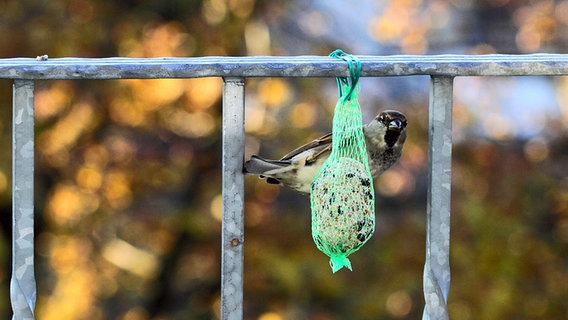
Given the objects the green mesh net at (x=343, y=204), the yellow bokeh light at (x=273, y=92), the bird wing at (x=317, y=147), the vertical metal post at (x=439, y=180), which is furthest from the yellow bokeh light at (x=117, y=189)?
the vertical metal post at (x=439, y=180)

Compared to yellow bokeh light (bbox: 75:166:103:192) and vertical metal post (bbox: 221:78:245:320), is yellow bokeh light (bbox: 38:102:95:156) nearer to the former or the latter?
yellow bokeh light (bbox: 75:166:103:192)

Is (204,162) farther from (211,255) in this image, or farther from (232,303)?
(232,303)

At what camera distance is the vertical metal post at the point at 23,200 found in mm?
1595

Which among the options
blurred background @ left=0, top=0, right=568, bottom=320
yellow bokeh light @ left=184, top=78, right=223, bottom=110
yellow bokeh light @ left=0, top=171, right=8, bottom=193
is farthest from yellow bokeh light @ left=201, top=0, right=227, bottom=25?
yellow bokeh light @ left=0, top=171, right=8, bottom=193

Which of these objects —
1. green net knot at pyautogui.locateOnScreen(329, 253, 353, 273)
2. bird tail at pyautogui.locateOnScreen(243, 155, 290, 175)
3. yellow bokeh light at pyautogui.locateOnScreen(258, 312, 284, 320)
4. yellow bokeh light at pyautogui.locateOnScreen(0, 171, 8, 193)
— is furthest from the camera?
yellow bokeh light at pyautogui.locateOnScreen(258, 312, 284, 320)

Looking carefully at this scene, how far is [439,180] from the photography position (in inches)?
66.5

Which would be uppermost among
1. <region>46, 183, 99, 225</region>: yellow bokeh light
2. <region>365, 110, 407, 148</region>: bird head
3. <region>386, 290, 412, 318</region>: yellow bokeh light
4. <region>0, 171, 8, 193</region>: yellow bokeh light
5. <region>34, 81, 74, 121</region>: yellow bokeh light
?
<region>34, 81, 74, 121</region>: yellow bokeh light

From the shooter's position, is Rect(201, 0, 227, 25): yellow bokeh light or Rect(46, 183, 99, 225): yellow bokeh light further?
Rect(46, 183, 99, 225): yellow bokeh light

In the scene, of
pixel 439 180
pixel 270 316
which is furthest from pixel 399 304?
pixel 439 180

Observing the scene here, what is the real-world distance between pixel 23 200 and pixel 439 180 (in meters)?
0.67

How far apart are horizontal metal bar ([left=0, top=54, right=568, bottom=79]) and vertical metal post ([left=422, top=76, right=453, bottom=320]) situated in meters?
0.04

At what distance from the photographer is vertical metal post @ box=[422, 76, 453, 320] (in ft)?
5.53

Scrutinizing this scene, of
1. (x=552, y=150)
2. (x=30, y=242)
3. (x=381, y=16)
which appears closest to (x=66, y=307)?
(x=381, y=16)

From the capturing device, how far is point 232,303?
1.66 meters
